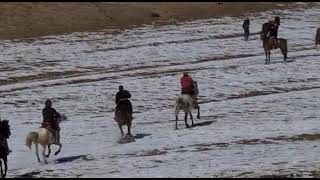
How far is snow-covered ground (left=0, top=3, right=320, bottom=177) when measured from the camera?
73.1 feet

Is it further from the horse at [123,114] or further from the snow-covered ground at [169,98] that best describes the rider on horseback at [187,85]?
the horse at [123,114]

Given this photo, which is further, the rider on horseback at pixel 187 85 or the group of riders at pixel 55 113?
the rider on horseback at pixel 187 85

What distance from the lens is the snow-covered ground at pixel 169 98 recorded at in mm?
22281

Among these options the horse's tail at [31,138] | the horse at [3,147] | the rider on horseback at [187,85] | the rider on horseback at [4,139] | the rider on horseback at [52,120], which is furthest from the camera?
the rider on horseback at [187,85]

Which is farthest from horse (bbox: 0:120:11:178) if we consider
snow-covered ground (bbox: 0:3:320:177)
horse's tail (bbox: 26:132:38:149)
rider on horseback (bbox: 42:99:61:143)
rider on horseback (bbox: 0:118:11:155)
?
rider on horseback (bbox: 42:99:61:143)

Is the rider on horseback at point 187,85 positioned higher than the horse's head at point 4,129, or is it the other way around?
the rider on horseback at point 187,85

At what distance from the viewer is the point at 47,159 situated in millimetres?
23734

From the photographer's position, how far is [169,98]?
36.0 metres

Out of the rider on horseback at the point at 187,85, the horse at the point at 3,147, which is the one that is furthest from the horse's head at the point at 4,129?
the rider on horseback at the point at 187,85

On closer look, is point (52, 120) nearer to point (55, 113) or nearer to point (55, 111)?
point (55, 113)

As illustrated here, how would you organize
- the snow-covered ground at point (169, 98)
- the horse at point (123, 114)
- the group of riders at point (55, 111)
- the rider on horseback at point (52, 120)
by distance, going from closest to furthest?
the snow-covered ground at point (169, 98)
the group of riders at point (55, 111)
the rider on horseback at point (52, 120)
the horse at point (123, 114)

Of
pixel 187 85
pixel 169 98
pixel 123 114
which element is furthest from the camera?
pixel 169 98

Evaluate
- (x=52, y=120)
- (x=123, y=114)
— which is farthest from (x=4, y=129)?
(x=123, y=114)

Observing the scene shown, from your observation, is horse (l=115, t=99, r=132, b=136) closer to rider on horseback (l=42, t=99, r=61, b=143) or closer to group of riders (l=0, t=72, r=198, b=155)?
group of riders (l=0, t=72, r=198, b=155)
